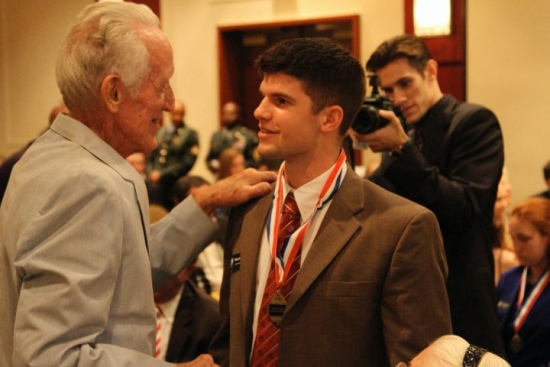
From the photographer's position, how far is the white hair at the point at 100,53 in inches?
65.0

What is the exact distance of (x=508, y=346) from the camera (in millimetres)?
3391

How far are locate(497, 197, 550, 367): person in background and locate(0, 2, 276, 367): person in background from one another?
1.96 m

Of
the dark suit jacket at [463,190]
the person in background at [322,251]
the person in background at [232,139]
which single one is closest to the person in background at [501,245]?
the dark suit jacket at [463,190]

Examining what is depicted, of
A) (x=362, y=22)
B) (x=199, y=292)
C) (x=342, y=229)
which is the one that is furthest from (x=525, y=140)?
(x=342, y=229)

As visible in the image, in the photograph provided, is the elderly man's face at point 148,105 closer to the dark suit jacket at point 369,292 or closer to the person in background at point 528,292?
the dark suit jacket at point 369,292

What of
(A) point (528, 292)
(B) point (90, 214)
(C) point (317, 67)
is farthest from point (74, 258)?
(A) point (528, 292)

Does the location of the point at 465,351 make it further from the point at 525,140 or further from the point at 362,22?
the point at 362,22

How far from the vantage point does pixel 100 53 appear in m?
1.65

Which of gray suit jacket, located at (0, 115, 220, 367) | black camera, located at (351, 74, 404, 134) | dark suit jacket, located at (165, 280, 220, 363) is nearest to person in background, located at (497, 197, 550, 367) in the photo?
dark suit jacket, located at (165, 280, 220, 363)

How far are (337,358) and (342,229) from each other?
29 centimetres

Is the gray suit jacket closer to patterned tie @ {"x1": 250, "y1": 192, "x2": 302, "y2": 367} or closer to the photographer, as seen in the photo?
patterned tie @ {"x1": 250, "y1": 192, "x2": 302, "y2": 367}

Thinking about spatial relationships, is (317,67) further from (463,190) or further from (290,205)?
(463,190)

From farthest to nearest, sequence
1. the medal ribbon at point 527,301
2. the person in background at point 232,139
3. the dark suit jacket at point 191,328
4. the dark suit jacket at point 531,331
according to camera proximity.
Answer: the person in background at point 232,139
the medal ribbon at point 527,301
the dark suit jacket at point 531,331
the dark suit jacket at point 191,328

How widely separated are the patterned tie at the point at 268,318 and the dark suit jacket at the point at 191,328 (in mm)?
1154
